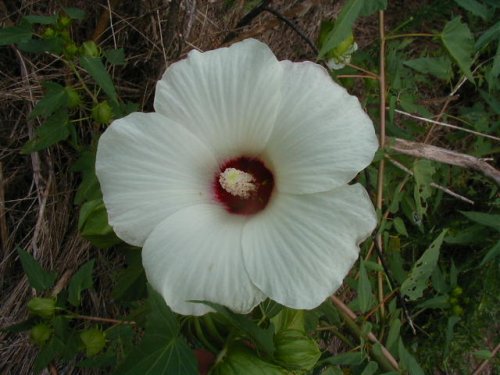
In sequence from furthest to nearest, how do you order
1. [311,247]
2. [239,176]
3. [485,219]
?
1. [485,219]
2. [239,176]
3. [311,247]

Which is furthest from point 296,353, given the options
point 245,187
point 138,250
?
point 138,250

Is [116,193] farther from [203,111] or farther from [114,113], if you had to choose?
[114,113]

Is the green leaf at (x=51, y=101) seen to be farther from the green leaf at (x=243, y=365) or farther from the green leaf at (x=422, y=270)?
the green leaf at (x=422, y=270)

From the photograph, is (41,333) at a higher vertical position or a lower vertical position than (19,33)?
lower

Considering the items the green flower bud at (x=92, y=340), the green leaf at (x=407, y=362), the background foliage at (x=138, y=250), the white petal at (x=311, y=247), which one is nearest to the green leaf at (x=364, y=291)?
the background foliage at (x=138, y=250)

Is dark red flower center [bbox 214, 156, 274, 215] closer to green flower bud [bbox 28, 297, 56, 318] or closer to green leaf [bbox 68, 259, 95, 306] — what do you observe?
green leaf [bbox 68, 259, 95, 306]

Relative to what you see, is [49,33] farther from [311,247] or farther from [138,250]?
[311,247]

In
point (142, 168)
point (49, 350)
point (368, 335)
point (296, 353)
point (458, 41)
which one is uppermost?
point (458, 41)

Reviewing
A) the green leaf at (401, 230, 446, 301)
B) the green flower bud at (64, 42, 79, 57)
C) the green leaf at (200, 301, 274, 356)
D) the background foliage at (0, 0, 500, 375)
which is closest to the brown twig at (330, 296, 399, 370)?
the background foliage at (0, 0, 500, 375)
